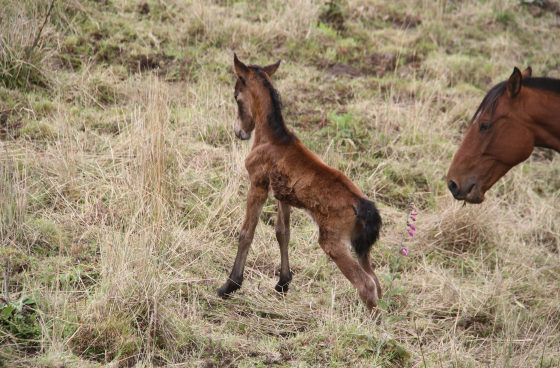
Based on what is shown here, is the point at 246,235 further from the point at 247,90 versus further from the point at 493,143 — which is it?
the point at 493,143

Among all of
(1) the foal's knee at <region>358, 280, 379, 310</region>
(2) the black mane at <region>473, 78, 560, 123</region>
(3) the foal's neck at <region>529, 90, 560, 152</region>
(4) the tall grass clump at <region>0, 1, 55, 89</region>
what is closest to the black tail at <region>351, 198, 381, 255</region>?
(1) the foal's knee at <region>358, 280, 379, 310</region>

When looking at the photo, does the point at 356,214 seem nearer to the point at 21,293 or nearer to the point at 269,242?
the point at 269,242

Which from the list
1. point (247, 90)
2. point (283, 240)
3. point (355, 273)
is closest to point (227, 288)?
point (283, 240)

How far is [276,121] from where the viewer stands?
177 inches

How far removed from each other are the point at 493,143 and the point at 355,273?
A: 160 cm

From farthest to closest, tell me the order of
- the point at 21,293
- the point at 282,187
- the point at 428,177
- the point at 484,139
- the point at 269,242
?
the point at 428,177
the point at 269,242
the point at 484,139
the point at 282,187
the point at 21,293

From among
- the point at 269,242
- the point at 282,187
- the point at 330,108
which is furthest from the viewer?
the point at 330,108

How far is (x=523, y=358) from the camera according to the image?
393 cm

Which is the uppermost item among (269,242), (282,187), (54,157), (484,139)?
(484,139)

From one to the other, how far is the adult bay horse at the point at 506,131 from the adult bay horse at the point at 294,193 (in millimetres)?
1163

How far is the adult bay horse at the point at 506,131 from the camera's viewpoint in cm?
446

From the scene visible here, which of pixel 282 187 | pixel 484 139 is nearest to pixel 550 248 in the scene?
pixel 484 139

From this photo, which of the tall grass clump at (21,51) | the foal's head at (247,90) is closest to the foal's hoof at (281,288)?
the foal's head at (247,90)

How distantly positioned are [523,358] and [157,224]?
9.17ft
